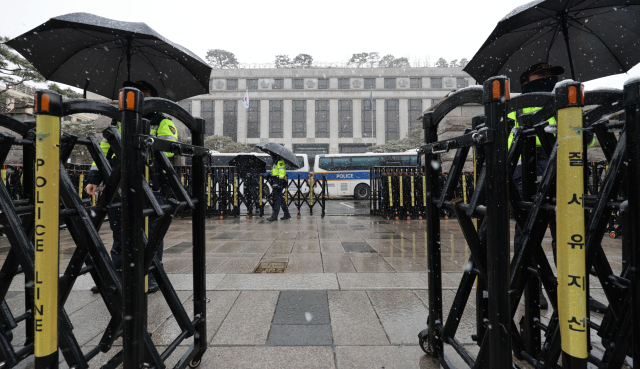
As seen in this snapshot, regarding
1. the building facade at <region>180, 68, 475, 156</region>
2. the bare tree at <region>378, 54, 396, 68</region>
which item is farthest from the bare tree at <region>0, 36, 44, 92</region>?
the bare tree at <region>378, 54, 396, 68</region>

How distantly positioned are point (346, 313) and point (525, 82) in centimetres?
269

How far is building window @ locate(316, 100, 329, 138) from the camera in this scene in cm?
4731

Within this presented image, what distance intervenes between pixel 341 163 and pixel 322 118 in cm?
2610

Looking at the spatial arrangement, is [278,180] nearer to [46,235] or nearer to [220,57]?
[46,235]

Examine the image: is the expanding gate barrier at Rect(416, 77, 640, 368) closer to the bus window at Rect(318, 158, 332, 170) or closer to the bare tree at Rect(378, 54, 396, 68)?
the bus window at Rect(318, 158, 332, 170)

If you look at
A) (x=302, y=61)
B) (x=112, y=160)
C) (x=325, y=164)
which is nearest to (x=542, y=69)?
(x=112, y=160)

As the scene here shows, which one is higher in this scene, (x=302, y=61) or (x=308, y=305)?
(x=302, y=61)

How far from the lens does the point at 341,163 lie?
893 inches

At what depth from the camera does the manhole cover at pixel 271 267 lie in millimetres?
4207

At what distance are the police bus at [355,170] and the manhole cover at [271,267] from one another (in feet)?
56.8

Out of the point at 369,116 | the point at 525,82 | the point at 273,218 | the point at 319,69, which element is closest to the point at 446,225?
the point at 273,218

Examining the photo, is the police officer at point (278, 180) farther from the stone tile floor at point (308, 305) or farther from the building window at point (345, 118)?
the building window at point (345, 118)

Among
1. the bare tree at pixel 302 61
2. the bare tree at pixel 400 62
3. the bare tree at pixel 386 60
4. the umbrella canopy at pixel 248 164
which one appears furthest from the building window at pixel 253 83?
the umbrella canopy at pixel 248 164

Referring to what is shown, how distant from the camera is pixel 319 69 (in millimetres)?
48844
